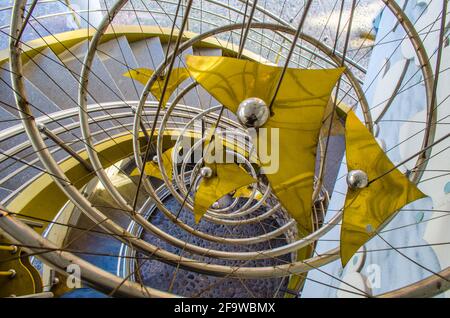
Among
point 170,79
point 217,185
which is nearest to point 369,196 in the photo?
point 217,185

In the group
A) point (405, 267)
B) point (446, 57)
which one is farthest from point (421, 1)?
point (405, 267)

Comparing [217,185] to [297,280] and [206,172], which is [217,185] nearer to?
[206,172]

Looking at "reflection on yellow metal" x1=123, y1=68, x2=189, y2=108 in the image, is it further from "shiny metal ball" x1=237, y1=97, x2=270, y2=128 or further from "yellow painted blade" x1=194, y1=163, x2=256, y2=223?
"shiny metal ball" x1=237, y1=97, x2=270, y2=128

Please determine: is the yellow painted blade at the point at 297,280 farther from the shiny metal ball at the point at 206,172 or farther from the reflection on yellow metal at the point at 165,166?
the shiny metal ball at the point at 206,172

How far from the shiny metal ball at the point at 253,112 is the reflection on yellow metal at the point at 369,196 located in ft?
0.70

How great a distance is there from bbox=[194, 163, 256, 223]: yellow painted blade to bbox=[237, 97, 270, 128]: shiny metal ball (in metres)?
0.47

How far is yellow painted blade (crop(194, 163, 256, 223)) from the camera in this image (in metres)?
1.08

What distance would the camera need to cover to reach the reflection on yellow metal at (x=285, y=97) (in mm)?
622

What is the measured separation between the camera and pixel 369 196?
713 millimetres

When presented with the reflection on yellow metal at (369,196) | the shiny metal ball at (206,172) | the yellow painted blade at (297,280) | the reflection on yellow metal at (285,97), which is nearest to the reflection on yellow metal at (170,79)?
the shiny metal ball at (206,172)

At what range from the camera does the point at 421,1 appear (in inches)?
65.3

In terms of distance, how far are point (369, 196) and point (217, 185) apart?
1.76ft
